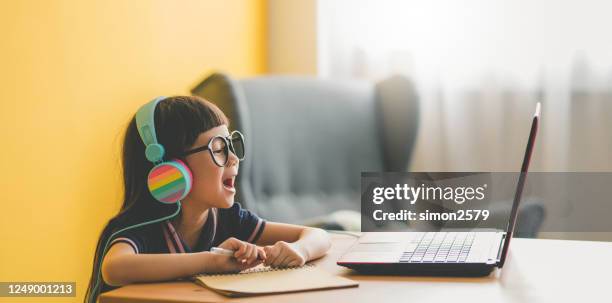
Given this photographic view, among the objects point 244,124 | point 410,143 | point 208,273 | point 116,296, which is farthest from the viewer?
point 410,143

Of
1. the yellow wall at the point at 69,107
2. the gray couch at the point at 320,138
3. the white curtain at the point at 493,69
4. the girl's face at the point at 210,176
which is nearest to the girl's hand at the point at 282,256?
the girl's face at the point at 210,176

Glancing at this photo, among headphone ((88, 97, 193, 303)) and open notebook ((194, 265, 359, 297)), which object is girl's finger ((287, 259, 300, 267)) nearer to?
open notebook ((194, 265, 359, 297))

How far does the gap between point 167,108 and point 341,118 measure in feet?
4.46

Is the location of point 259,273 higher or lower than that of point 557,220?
higher

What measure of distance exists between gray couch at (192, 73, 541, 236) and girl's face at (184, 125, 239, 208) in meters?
1.11

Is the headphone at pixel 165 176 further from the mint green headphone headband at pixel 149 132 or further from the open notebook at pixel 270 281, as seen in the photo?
the open notebook at pixel 270 281

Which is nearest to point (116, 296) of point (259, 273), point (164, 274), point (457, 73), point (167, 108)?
point (164, 274)

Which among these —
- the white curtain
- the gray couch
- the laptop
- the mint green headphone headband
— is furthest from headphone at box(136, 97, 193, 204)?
the white curtain

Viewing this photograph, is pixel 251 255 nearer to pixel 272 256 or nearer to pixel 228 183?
pixel 272 256

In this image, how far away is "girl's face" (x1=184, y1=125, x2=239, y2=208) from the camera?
1.04 meters

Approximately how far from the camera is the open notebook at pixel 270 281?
0.80m

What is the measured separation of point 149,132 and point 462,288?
510mm

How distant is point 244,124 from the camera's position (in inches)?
80.8

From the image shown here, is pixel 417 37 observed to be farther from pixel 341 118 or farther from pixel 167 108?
pixel 167 108
